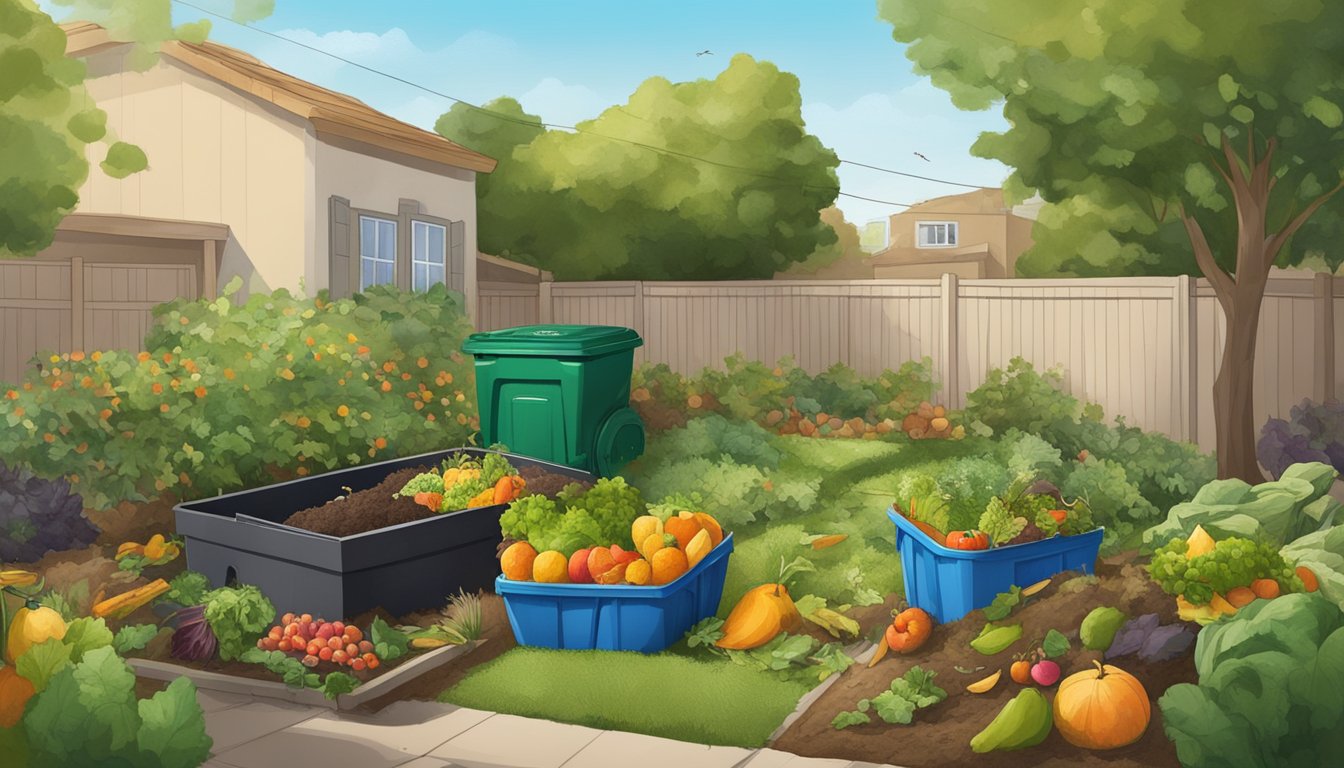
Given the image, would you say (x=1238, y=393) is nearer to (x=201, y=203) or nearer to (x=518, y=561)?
(x=518, y=561)

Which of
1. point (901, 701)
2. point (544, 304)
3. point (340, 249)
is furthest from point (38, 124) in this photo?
point (901, 701)

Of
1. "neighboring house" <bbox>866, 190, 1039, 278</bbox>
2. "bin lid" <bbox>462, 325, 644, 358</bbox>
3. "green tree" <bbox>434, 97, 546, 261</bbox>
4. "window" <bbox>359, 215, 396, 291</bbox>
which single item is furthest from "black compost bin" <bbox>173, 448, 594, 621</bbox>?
"neighboring house" <bbox>866, 190, 1039, 278</bbox>

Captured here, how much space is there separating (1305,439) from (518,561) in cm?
703

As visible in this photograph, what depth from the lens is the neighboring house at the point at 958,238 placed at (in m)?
31.5

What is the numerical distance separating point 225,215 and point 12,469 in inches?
176

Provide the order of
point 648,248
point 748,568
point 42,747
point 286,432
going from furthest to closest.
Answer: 1. point 648,248
2. point 286,432
3. point 748,568
4. point 42,747

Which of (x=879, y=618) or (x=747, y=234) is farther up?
(x=747, y=234)

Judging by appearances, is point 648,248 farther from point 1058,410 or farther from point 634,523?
point 634,523

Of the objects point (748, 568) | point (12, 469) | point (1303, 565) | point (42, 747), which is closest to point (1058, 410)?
point (748, 568)

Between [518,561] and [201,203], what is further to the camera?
[201,203]

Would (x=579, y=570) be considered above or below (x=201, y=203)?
below

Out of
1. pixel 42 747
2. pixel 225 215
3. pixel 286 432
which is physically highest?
pixel 225 215

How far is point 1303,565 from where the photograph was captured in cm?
500

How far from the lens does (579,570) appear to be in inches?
225
